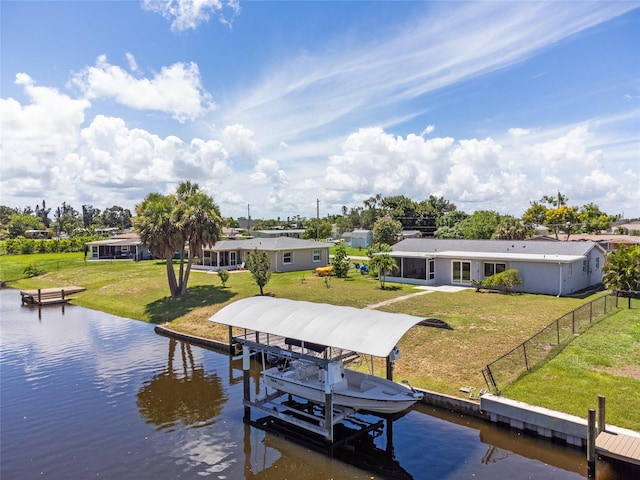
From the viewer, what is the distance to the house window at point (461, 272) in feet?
111

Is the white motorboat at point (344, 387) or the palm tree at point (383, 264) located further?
the palm tree at point (383, 264)

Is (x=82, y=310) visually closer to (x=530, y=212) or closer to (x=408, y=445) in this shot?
(x=408, y=445)

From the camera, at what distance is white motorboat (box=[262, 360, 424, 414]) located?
1280 cm

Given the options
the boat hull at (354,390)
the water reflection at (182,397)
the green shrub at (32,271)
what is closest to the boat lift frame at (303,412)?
the boat hull at (354,390)

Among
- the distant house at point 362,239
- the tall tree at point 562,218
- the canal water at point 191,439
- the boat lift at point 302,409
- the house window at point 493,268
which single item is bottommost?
the canal water at point 191,439

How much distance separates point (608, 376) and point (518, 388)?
3.21m

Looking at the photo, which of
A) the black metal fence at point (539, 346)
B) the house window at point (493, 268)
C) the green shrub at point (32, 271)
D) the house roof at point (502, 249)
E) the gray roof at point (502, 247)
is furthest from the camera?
the green shrub at point (32, 271)

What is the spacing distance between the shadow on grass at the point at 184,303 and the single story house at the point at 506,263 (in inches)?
568

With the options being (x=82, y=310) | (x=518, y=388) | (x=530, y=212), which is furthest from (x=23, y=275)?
(x=530, y=212)

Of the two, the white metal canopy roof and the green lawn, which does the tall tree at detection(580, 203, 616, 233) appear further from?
the white metal canopy roof

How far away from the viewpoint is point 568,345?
1783cm

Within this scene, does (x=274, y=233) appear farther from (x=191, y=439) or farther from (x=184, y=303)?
(x=191, y=439)

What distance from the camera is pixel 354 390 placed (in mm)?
13758

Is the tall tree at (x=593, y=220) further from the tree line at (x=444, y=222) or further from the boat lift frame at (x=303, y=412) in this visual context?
the boat lift frame at (x=303, y=412)
